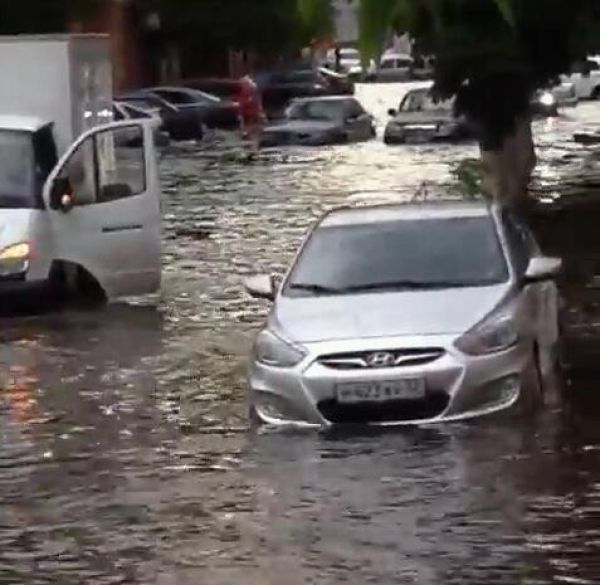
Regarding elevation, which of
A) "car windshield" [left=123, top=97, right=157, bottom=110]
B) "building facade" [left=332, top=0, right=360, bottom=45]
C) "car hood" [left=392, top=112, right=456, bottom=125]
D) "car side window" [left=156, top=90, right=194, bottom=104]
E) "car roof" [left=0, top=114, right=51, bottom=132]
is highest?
"building facade" [left=332, top=0, right=360, bottom=45]

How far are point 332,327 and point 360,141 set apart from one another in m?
38.6

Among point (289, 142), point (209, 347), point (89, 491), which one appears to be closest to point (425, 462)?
point (89, 491)

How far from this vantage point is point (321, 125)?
166 feet

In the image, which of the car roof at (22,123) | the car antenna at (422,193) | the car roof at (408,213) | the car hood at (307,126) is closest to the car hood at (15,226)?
the car roof at (22,123)

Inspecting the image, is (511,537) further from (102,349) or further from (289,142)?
(289,142)

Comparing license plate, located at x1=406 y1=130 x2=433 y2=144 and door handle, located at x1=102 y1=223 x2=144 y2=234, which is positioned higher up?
door handle, located at x1=102 y1=223 x2=144 y2=234

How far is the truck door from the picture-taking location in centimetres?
2017

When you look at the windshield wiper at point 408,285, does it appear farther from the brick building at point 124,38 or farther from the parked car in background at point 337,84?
the parked car in background at point 337,84

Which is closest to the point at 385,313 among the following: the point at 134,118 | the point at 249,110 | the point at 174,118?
the point at 134,118

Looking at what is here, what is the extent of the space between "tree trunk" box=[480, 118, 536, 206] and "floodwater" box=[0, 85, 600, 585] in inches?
402

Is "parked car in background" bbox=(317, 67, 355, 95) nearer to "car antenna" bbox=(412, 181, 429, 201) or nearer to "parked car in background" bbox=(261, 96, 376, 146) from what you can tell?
"parked car in background" bbox=(261, 96, 376, 146)

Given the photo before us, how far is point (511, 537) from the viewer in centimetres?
→ 996

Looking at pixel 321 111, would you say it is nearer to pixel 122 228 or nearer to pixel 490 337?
pixel 122 228

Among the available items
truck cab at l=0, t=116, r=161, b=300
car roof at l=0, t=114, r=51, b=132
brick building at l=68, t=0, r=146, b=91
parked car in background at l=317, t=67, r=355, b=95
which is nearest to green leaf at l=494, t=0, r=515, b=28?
truck cab at l=0, t=116, r=161, b=300
